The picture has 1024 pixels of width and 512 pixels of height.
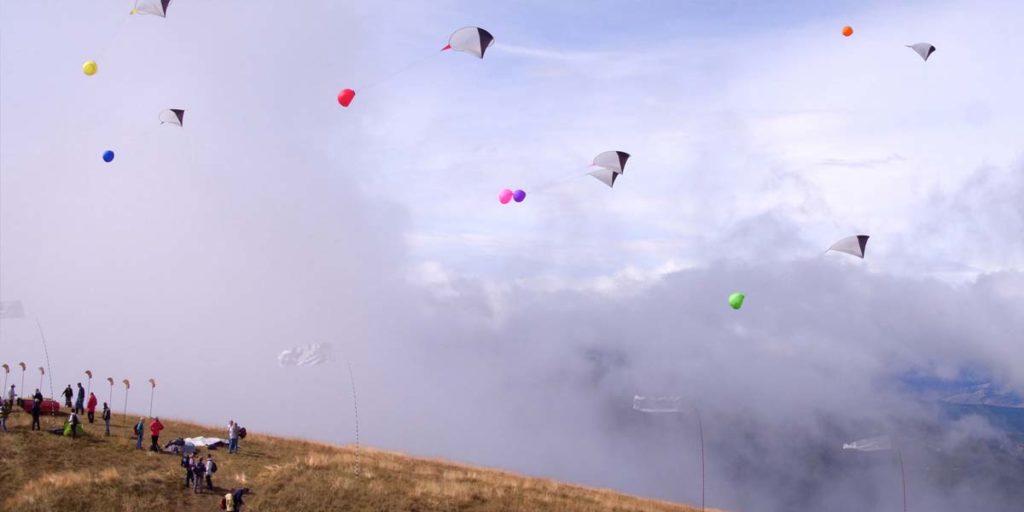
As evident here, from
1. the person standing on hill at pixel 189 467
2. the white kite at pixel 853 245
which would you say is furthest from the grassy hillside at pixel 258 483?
the white kite at pixel 853 245

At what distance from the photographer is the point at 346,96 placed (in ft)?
130

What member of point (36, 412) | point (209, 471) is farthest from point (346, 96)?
point (36, 412)

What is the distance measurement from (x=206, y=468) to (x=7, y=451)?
1130 cm

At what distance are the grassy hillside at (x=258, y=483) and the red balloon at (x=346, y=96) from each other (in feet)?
61.5

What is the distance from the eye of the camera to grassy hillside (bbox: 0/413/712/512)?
118ft

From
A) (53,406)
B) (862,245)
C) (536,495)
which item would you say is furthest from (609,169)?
(53,406)

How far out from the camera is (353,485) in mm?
39469

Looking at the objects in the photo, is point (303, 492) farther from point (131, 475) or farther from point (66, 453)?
point (66, 453)

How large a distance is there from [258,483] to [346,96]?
19615 millimetres

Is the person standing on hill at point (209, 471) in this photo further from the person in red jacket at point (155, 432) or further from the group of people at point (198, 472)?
the person in red jacket at point (155, 432)

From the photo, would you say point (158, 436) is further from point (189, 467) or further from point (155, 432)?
point (189, 467)

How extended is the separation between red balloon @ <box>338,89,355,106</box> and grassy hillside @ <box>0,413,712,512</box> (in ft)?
61.5

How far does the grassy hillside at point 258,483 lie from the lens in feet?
118

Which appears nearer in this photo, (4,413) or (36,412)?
(4,413)
